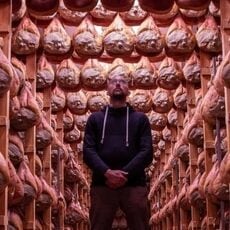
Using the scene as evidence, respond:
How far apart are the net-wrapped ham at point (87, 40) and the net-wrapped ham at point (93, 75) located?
1.09 meters

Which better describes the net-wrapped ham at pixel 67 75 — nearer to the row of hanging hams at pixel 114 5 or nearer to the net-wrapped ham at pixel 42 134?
the net-wrapped ham at pixel 42 134

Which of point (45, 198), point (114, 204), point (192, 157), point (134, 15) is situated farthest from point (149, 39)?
point (114, 204)

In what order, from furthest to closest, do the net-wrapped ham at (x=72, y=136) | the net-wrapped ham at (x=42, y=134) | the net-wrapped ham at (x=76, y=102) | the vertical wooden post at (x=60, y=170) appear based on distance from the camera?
the net-wrapped ham at (x=72, y=136)
the vertical wooden post at (x=60, y=170)
the net-wrapped ham at (x=76, y=102)
the net-wrapped ham at (x=42, y=134)

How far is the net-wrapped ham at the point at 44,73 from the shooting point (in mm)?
10588

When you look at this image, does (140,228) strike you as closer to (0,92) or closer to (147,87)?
(0,92)

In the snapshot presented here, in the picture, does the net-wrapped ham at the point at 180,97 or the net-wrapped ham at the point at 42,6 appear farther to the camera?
the net-wrapped ham at the point at 180,97

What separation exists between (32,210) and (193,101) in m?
3.35

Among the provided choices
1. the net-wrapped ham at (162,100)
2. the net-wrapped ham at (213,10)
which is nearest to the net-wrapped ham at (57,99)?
the net-wrapped ham at (162,100)

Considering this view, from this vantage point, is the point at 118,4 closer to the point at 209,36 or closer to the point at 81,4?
the point at 81,4

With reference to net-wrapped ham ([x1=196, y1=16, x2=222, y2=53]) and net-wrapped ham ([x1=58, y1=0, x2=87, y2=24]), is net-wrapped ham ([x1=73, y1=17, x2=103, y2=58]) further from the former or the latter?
net-wrapped ham ([x1=196, y1=16, x2=222, y2=53])

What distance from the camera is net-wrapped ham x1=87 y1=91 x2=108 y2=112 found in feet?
42.3

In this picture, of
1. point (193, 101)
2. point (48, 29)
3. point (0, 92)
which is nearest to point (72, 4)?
point (48, 29)

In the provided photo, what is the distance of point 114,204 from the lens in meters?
6.82

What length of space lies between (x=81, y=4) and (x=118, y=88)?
1.99m
